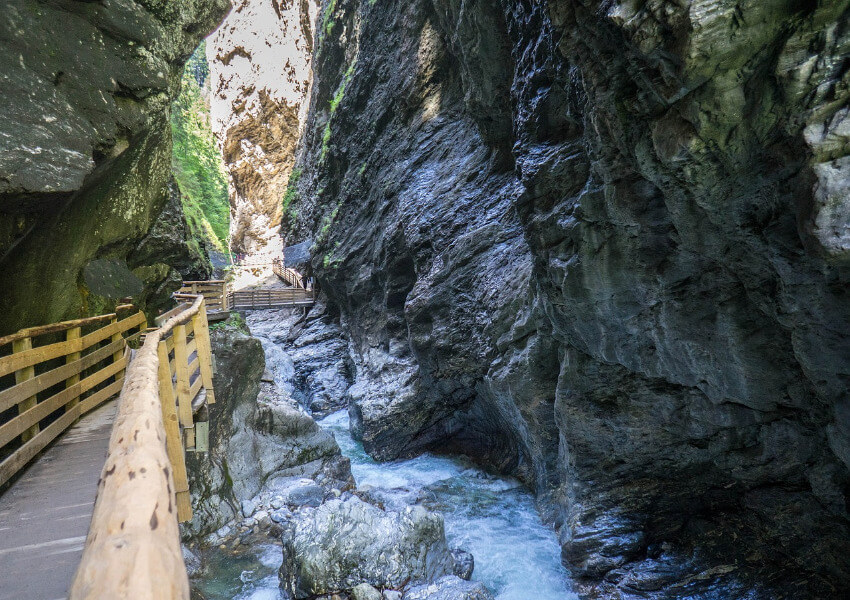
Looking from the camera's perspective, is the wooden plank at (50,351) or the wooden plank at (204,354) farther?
the wooden plank at (204,354)

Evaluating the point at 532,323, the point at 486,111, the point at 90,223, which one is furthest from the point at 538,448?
the point at 90,223

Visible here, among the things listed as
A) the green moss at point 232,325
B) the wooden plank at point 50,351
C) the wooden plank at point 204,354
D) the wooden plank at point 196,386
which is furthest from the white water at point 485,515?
the wooden plank at point 50,351

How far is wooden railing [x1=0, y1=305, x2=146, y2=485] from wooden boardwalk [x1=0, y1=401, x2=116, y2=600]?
21 centimetres

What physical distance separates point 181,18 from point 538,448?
11.6 metres

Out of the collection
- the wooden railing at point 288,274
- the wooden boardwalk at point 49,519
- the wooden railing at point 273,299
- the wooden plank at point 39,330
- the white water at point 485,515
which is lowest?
the white water at point 485,515

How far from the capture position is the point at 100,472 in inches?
118

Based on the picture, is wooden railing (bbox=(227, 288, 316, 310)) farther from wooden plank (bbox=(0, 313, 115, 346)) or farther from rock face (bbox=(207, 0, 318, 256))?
wooden plank (bbox=(0, 313, 115, 346))

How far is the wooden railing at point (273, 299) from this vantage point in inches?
1024

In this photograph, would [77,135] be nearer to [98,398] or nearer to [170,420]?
[98,398]

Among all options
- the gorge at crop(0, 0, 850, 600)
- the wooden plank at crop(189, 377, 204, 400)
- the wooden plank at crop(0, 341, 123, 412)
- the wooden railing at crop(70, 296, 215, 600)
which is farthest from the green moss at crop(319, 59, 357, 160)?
the wooden railing at crop(70, 296, 215, 600)

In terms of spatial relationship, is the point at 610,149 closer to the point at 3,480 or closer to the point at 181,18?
the point at 3,480

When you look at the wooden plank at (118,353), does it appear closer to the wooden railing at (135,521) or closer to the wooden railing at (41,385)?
the wooden railing at (41,385)

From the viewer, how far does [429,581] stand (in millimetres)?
7398

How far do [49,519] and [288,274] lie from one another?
31247 mm
